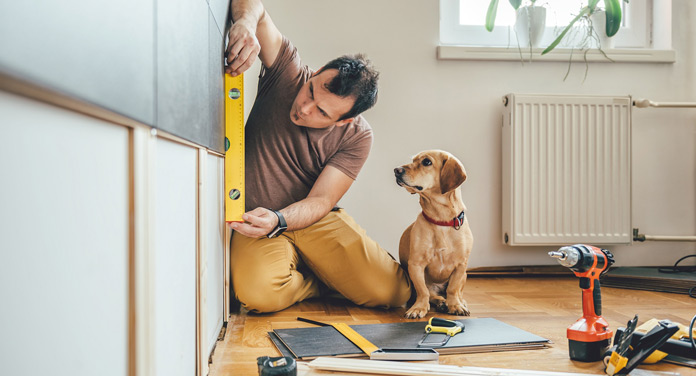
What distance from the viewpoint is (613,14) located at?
2.55m

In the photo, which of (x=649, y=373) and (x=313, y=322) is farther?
(x=313, y=322)

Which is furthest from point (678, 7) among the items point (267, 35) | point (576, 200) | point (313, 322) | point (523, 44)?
point (313, 322)

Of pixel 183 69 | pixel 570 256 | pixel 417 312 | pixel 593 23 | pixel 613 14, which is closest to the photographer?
pixel 183 69

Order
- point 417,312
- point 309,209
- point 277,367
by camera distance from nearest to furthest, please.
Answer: point 277,367 → point 417,312 → point 309,209

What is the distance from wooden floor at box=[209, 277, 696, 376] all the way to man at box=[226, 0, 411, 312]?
9 centimetres

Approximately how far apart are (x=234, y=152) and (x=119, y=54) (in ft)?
3.72

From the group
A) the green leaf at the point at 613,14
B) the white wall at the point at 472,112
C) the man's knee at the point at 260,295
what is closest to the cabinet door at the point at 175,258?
the man's knee at the point at 260,295

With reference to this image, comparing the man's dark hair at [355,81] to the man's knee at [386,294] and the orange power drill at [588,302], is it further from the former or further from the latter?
the orange power drill at [588,302]

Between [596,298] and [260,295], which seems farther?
[260,295]

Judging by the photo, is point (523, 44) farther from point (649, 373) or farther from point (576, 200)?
point (649, 373)

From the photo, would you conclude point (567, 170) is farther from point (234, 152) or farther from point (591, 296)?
point (234, 152)

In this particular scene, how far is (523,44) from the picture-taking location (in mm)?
2664

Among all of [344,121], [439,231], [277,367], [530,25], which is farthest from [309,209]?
[530,25]

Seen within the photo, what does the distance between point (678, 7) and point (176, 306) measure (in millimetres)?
2906
